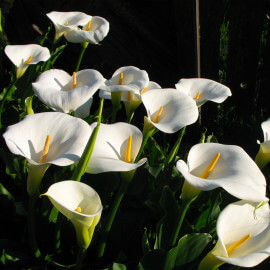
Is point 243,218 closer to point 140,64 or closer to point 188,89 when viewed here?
point 188,89

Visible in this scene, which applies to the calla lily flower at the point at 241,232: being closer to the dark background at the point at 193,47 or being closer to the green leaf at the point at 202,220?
the green leaf at the point at 202,220

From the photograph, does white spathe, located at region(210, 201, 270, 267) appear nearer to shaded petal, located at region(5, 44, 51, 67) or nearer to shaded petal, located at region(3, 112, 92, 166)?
shaded petal, located at region(3, 112, 92, 166)

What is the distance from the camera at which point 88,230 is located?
2.57ft

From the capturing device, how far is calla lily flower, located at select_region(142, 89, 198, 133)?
92 cm

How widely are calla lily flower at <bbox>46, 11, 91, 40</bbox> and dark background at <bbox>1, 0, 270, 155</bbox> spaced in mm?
582

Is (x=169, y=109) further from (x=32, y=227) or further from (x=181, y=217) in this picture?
(x=32, y=227)

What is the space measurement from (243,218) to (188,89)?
52 cm

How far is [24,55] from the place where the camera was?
4.34ft

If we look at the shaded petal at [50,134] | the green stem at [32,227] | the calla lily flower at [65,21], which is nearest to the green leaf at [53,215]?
the green stem at [32,227]

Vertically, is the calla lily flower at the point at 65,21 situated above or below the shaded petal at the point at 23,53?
above

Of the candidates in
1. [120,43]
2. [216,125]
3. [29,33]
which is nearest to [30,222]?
[216,125]

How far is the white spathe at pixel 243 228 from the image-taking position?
0.75 meters

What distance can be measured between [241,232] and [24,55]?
94 centimetres

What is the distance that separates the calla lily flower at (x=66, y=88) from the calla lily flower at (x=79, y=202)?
0.23 meters
